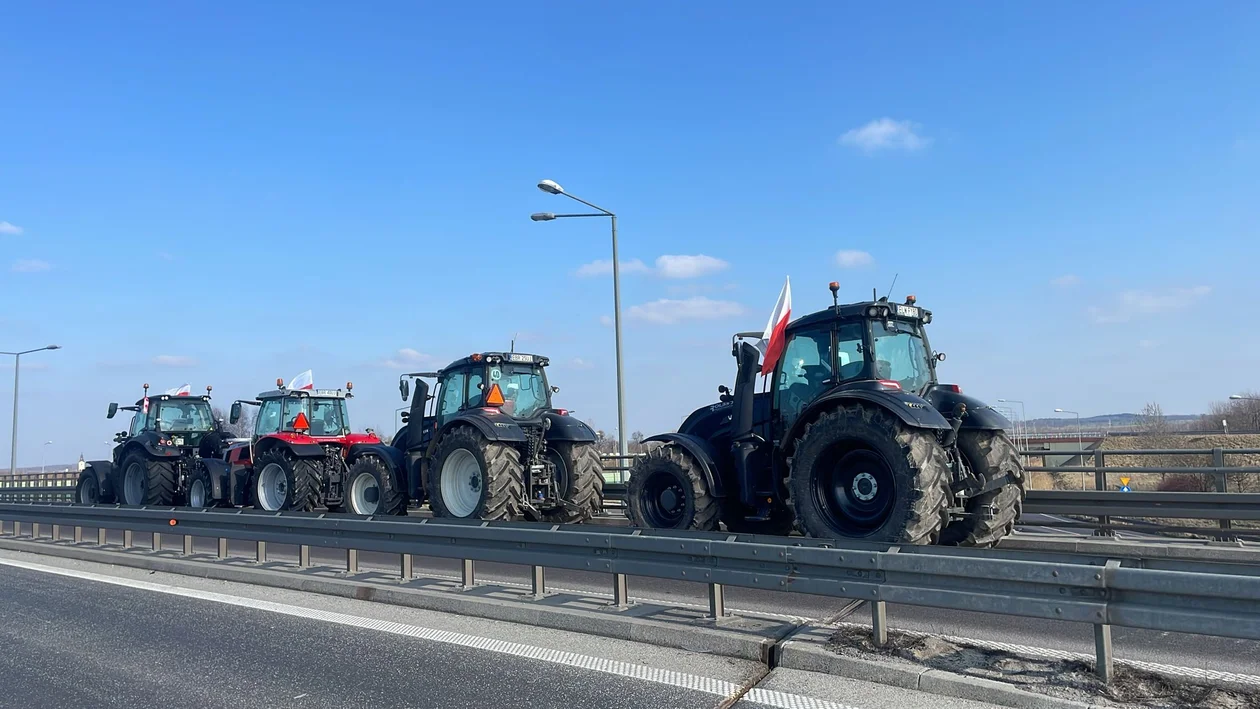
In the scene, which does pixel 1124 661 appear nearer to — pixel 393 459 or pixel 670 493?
pixel 670 493

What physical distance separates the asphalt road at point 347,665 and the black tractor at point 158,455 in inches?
408

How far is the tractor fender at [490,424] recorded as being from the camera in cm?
1163

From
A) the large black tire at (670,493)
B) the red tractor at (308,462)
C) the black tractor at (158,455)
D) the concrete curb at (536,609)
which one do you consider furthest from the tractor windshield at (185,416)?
the large black tire at (670,493)

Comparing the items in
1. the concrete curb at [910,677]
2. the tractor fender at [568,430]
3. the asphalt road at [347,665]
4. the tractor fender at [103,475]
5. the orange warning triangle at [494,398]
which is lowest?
the asphalt road at [347,665]

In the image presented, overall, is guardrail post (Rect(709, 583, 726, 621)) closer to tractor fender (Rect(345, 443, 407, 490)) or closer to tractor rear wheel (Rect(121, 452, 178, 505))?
tractor fender (Rect(345, 443, 407, 490))

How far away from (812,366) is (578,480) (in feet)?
14.8

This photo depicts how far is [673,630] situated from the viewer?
5.96 m

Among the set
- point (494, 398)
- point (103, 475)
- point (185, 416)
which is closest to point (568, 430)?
point (494, 398)

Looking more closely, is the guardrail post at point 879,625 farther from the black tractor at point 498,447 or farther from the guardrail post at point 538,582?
the black tractor at point 498,447

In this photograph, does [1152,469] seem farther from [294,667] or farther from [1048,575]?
[294,667]

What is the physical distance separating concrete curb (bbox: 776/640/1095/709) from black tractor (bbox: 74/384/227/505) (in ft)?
47.8

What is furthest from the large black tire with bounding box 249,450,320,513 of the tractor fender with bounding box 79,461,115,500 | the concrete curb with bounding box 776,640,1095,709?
the concrete curb with bounding box 776,640,1095,709


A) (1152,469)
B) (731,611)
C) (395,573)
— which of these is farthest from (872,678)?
(1152,469)

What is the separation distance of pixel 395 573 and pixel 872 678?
5478 mm
